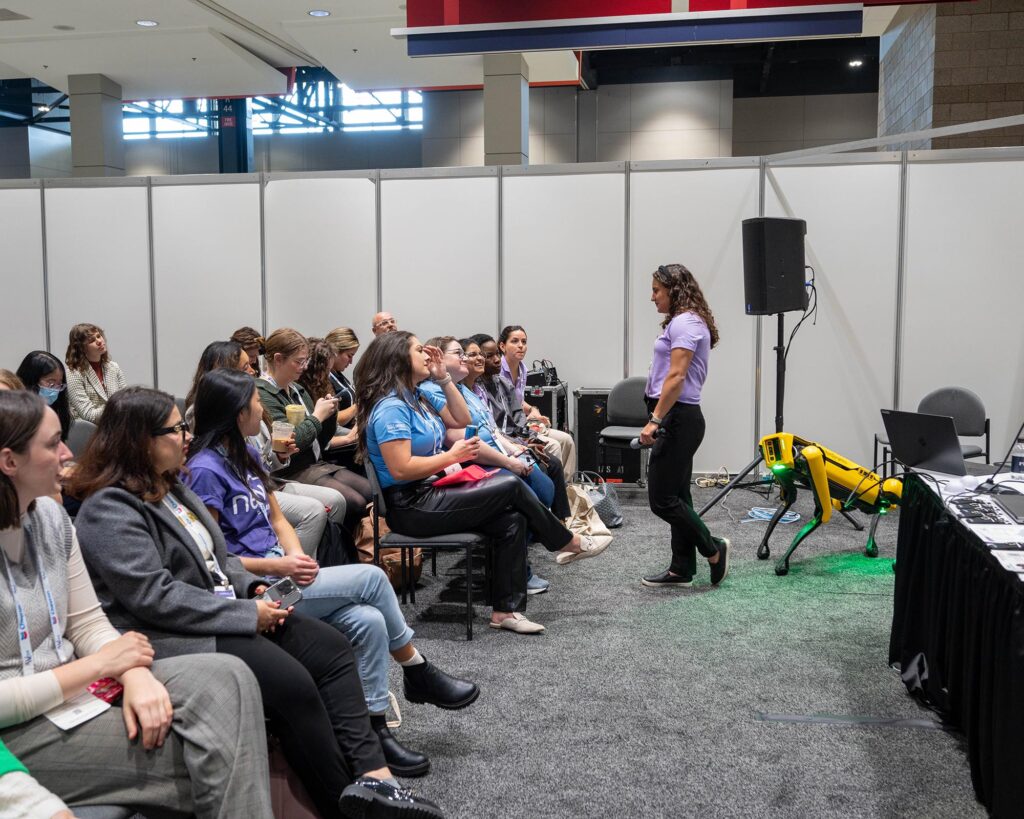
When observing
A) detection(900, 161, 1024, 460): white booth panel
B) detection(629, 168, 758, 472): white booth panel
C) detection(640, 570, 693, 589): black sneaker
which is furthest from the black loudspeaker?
detection(640, 570, 693, 589): black sneaker

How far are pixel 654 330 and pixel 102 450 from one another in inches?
212

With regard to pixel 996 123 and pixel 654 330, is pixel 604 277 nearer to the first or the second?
pixel 654 330

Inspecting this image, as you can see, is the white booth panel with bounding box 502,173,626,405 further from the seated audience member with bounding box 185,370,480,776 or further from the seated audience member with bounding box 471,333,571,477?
the seated audience member with bounding box 185,370,480,776

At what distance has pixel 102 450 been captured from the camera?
217cm

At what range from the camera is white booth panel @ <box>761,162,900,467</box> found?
6.68m

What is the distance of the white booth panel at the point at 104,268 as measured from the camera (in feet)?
25.0

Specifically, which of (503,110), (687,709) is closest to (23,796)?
(687,709)

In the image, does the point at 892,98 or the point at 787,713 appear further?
the point at 892,98

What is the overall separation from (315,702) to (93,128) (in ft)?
30.2

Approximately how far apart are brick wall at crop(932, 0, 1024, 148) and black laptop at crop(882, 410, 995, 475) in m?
4.65

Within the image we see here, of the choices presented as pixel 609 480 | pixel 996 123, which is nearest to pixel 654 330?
pixel 609 480

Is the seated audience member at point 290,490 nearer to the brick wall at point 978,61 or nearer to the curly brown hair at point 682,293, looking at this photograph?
the curly brown hair at point 682,293

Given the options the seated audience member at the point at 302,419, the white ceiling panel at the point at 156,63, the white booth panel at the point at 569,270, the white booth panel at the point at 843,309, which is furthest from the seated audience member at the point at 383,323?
the white ceiling panel at the point at 156,63

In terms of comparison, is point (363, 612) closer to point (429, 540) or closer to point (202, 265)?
point (429, 540)
